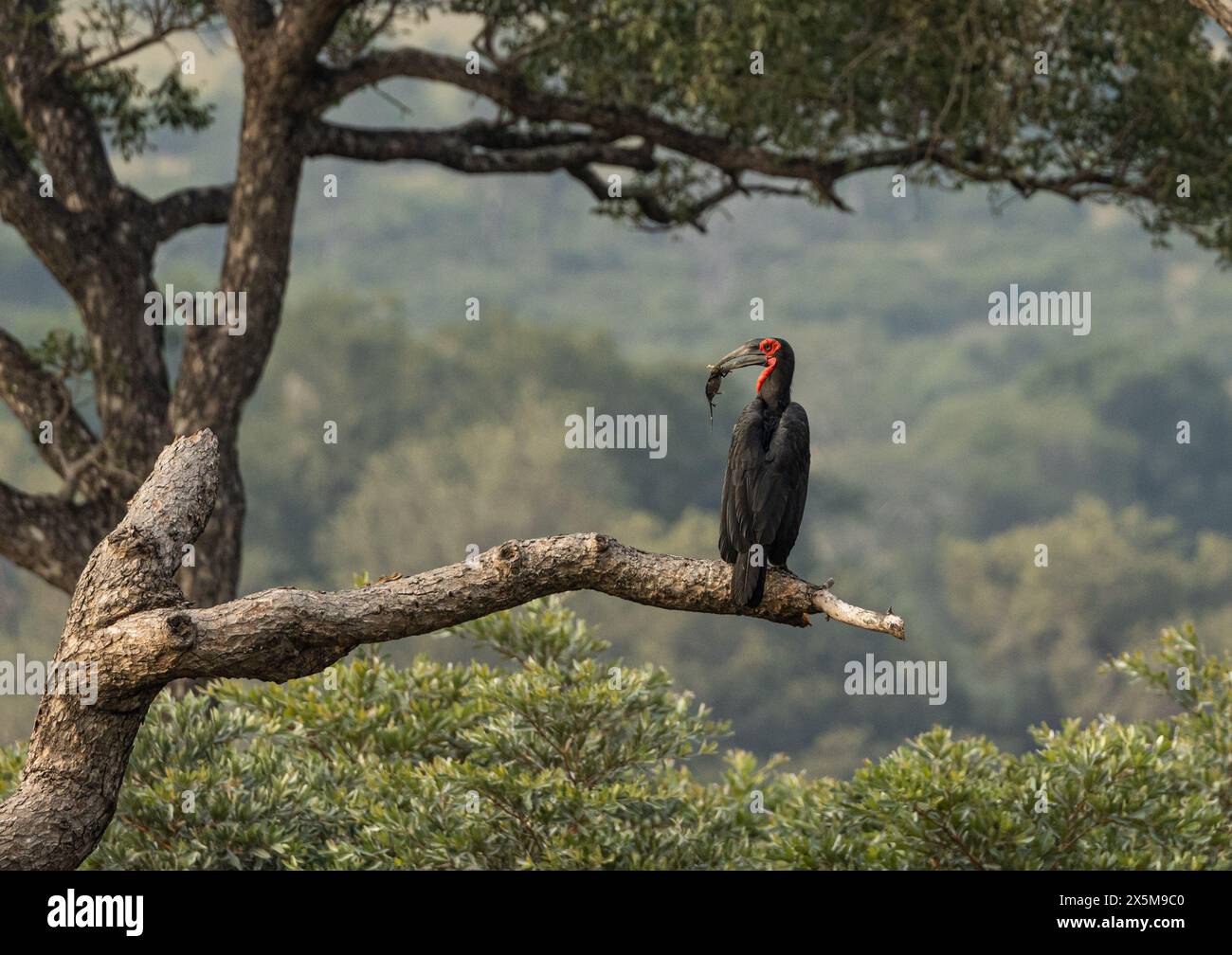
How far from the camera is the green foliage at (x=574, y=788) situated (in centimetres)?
854

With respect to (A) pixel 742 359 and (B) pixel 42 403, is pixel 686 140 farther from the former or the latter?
(A) pixel 742 359

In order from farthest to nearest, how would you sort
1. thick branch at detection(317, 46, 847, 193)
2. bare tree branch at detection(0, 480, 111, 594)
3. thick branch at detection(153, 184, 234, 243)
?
thick branch at detection(153, 184, 234, 243) < thick branch at detection(317, 46, 847, 193) < bare tree branch at detection(0, 480, 111, 594)

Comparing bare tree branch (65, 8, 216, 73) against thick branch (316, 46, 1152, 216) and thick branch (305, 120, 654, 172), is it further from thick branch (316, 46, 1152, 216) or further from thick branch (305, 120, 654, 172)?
thick branch (316, 46, 1152, 216)

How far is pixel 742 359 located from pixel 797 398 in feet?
250

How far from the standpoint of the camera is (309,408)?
67750 mm

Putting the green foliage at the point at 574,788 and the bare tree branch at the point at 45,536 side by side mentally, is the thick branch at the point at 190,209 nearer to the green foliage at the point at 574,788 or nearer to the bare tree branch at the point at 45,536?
the bare tree branch at the point at 45,536

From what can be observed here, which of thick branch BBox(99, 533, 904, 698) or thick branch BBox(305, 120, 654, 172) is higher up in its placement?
thick branch BBox(305, 120, 654, 172)

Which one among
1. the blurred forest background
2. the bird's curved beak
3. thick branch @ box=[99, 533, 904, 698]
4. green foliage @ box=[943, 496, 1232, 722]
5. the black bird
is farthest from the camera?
green foliage @ box=[943, 496, 1232, 722]

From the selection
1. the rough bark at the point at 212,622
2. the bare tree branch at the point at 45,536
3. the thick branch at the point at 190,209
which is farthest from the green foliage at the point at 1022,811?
the thick branch at the point at 190,209

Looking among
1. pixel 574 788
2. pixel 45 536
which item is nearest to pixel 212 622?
pixel 574 788

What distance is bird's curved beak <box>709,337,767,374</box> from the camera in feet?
20.4

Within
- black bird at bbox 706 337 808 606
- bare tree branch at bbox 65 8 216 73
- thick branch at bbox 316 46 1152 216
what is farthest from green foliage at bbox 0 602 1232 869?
bare tree branch at bbox 65 8 216 73

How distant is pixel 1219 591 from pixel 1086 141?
171ft

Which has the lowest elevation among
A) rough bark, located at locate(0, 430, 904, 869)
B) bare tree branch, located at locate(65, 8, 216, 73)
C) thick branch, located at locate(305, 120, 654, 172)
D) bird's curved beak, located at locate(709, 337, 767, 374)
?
rough bark, located at locate(0, 430, 904, 869)
